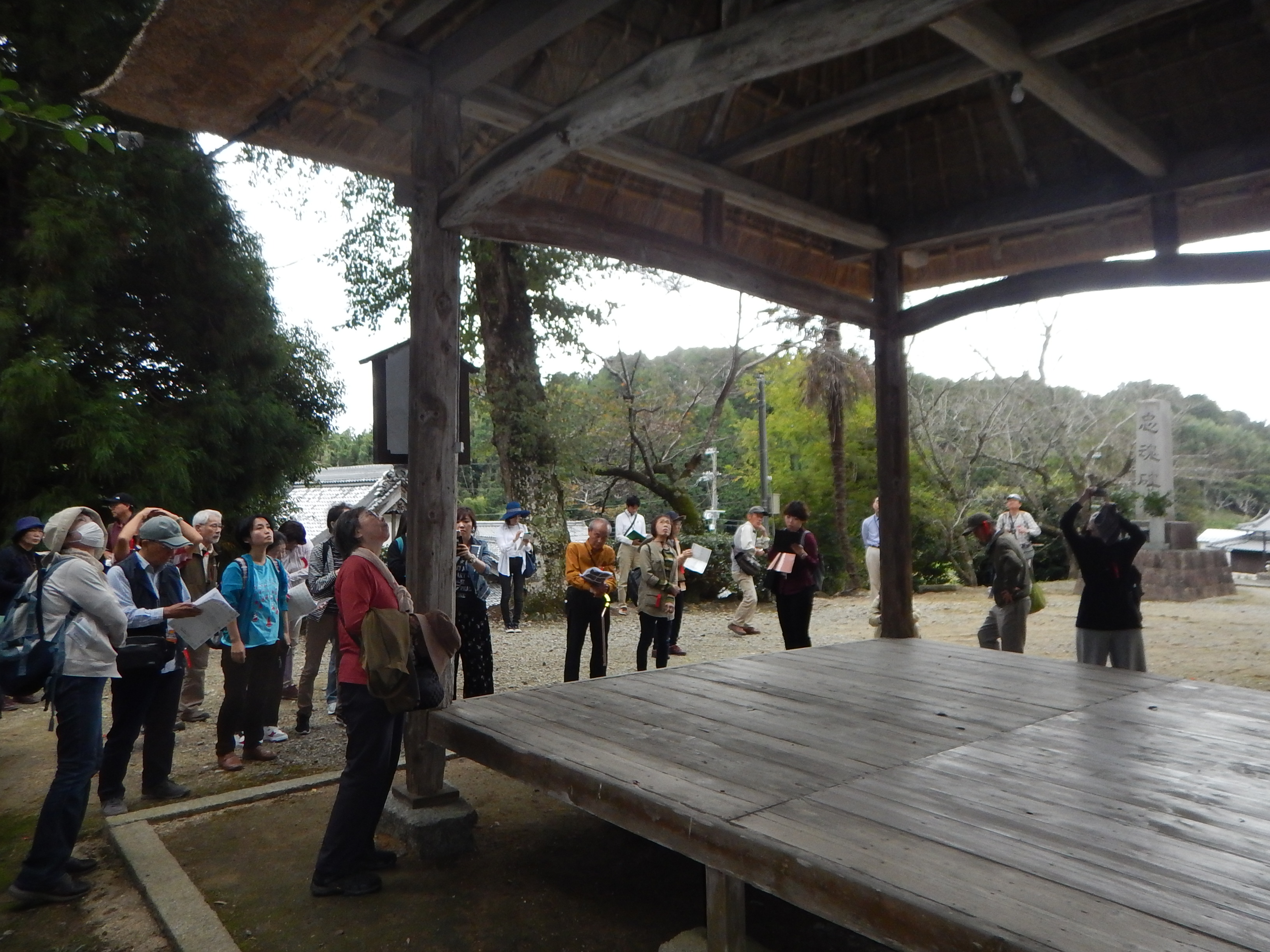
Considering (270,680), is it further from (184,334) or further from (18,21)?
(18,21)

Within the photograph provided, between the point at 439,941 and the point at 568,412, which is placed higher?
the point at 568,412

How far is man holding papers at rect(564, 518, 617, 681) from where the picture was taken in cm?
728

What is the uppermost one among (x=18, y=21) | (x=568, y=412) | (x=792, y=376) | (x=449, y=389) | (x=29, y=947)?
(x=18, y=21)

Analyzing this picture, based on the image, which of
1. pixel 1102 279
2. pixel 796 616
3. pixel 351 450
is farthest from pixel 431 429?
pixel 351 450

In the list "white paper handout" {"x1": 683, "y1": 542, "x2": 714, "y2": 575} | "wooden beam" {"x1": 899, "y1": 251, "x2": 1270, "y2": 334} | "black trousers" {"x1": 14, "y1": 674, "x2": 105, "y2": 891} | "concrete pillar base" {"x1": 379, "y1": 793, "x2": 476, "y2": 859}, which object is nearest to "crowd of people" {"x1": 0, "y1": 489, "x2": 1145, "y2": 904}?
"black trousers" {"x1": 14, "y1": 674, "x2": 105, "y2": 891}

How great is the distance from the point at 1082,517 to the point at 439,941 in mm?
13057

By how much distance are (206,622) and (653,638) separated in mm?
4377

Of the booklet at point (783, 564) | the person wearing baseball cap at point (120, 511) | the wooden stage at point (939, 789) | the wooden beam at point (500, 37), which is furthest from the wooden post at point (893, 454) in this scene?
the person wearing baseball cap at point (120, 511)

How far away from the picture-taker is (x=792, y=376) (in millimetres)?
25578

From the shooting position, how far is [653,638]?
8.33 m

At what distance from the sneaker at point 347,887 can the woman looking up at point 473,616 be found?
93.7 inches

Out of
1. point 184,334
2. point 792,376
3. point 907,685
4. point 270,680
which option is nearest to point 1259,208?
point 907,685

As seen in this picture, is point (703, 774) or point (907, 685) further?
point (907, 685)

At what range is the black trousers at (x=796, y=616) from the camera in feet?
24.7
